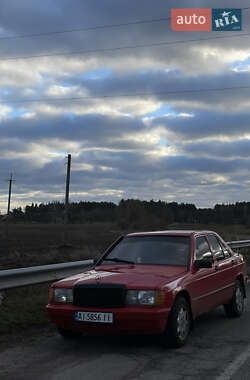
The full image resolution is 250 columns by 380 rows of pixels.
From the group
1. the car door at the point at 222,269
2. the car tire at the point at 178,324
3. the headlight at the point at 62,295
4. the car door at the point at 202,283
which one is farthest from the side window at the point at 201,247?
the headlight at the point at 62,295

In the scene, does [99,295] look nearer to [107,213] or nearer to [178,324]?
[178,324]

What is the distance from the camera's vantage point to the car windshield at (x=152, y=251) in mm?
7074

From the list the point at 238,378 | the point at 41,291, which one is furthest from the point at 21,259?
the point at 238,378

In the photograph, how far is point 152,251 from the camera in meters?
7.28

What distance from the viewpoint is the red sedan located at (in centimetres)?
584

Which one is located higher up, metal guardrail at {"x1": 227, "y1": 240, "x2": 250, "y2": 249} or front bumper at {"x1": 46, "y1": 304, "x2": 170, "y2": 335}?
metal guardrail at {"x1": 227, "y1": 240, "x2": 250, "y2": 249}

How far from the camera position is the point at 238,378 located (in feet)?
15.7

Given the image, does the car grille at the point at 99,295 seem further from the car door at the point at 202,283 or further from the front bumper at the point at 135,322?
the car door at the point at 202,283

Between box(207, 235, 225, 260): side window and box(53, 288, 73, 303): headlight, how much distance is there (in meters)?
2.92

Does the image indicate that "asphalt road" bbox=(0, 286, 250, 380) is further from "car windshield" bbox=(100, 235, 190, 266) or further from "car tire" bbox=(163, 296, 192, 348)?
"car windshield" bbox=(100, 235, 190, 266)

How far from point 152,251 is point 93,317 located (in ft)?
5.67

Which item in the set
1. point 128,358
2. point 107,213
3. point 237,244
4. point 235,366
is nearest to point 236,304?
point 235,366

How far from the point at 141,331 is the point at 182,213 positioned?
131176 millimetres

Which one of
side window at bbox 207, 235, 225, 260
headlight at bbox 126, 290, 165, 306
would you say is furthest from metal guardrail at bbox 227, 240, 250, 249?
headlight at bbox 126, 290, 165, 306
